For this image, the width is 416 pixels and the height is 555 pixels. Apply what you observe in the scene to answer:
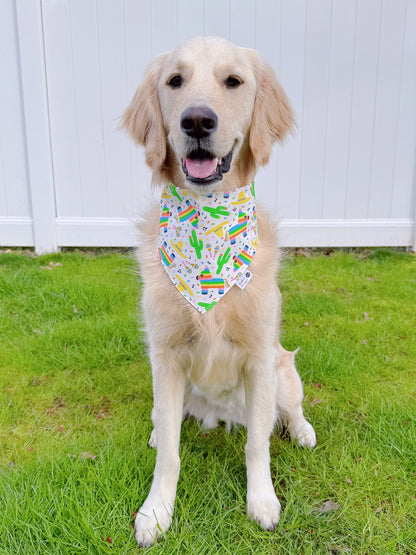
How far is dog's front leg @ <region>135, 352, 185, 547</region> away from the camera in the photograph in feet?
5.36

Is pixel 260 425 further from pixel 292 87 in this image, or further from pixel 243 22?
pixel 243 22

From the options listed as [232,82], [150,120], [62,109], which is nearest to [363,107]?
[62,109]

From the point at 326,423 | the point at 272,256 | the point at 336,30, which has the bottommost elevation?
the point at 326,423

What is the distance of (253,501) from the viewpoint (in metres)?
Result: 1.70

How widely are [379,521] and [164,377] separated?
954 millimetres

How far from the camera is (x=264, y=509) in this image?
1.68 metres

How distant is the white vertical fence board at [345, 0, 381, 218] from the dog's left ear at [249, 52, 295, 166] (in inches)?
123

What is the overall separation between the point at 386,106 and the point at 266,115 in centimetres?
343

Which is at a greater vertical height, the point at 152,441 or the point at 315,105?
the point at 315,105

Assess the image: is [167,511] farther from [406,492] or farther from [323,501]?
[406,492]

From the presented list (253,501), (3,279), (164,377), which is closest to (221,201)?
(164,377)

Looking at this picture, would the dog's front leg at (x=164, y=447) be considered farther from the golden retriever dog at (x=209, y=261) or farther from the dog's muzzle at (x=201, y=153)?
the dog's muzzle at (x=201, y=153)

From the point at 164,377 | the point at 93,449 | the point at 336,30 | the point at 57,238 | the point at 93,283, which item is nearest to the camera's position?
the point at 164,377

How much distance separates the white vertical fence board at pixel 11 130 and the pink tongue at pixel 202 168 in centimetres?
366
